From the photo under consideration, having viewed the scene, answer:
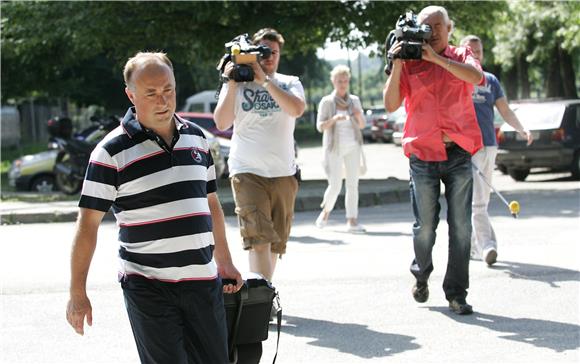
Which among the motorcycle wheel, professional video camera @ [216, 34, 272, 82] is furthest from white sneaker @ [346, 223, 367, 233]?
the motorcycle wheel

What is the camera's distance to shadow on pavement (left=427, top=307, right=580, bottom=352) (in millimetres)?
6289

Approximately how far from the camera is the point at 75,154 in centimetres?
1802

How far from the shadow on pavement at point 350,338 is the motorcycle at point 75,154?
1096 cm

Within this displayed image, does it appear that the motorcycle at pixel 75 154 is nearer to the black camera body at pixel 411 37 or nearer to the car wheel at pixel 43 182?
the car wheel at pixel 43 182

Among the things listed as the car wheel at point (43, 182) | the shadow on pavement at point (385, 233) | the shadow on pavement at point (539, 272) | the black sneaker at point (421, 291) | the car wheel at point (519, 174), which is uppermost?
the black sneaker at point (421, 291)

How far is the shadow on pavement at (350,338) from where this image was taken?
20.5ft

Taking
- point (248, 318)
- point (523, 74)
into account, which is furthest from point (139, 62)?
point (523, 74)

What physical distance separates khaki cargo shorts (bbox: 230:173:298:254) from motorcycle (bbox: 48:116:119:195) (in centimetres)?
1077

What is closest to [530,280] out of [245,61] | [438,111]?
[438,111]

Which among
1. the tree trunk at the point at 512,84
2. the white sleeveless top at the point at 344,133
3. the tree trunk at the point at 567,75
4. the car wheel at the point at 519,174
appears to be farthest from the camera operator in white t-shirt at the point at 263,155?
the tree trunk at the point at 512,84

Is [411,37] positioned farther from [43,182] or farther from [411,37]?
[43,182]

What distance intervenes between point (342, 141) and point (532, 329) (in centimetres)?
567

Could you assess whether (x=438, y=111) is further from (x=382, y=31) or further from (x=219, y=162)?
(x=219, y=162)

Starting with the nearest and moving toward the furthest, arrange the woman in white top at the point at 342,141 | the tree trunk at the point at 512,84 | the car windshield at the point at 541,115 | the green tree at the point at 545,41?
the woman in white top at the point at 342,141, the car windshield at the point at 541,115, the green tree at the point at 545,41, the tree trunk at the point at 512,84
